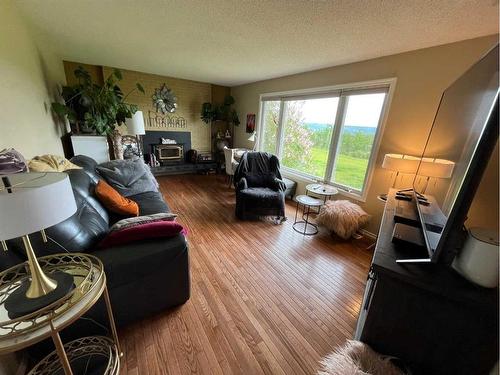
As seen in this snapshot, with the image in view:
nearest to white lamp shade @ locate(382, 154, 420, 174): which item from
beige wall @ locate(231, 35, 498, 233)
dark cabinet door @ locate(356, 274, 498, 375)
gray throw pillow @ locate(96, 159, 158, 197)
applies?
beige wall @ locate(231, 35, 498, 233)

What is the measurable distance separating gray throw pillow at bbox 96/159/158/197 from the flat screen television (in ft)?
9.42

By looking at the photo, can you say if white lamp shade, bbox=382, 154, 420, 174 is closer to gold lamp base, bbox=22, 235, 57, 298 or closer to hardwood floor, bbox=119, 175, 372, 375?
hardwood floor, bbox=119, 175, 372, 375

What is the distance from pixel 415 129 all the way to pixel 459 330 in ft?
7.25

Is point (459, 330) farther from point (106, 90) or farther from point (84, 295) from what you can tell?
point (106, 90)

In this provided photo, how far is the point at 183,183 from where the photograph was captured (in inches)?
181

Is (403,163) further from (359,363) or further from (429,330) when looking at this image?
(359,363)

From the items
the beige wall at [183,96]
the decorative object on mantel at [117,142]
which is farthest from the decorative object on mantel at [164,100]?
the decorative object on mantel at [117,142]

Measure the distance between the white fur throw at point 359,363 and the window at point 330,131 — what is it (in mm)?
2240

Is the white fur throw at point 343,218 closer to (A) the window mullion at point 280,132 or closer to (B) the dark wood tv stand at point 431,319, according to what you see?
(B) the dark wood tv stand at point 431,319

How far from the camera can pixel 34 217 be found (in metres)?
0.70

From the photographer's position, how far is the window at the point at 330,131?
2.70 metres

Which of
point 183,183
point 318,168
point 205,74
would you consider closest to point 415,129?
point 318,168

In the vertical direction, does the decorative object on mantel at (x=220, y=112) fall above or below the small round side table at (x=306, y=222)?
above

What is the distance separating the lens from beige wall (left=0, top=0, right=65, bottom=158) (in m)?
1.60
